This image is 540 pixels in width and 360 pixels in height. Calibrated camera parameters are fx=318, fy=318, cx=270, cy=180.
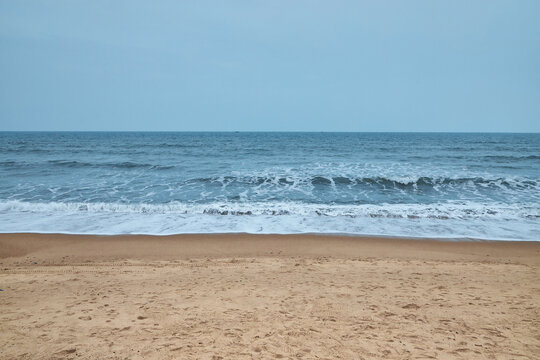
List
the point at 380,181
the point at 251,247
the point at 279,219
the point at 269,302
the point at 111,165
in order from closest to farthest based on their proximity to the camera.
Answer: the point at 269,302 < the point at 251,247 < the point at 279,219 < the point at 380,181 < the point at 111,165

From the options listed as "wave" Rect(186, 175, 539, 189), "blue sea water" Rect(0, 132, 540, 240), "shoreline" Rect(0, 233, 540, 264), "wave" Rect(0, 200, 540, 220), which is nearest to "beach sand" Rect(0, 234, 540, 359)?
"shoreline" Rect(0, 233, 540, 264)

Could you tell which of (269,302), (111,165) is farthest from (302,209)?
(111,165)

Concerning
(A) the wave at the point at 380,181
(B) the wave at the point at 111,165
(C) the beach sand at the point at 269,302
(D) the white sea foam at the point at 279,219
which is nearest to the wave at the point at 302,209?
(D) the white sea foam at the point at 279,219

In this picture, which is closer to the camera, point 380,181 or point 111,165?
point 380,181

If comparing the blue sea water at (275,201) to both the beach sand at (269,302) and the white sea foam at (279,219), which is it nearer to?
the white sea foam at (279,219)

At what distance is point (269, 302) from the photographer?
5.22 metres

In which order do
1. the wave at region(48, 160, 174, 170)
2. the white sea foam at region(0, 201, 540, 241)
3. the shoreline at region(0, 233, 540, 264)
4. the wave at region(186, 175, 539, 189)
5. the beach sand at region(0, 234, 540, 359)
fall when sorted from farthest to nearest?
the wave at region(48, 160, 174, 170)
the wave at region(186, 175, 539, 189)
the white sea foam at region(0, 201, 540, 241)
the shoreline at region(0, 233, 540, 264)
the beach sand at region(0, 234, 540, 359)

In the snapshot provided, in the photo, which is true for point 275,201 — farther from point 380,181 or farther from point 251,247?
point 380,181

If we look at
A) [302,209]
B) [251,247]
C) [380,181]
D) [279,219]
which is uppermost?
[380,181]

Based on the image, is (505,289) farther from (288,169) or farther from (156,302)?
(288,169)

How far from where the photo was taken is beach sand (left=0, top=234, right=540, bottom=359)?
399 cm

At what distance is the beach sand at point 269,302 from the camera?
3.99 m

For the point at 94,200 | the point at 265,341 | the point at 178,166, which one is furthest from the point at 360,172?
the point at 265,341

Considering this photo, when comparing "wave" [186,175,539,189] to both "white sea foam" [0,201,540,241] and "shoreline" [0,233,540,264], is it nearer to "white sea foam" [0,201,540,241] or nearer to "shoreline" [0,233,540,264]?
"white sea foam" [0,201,540,241]
